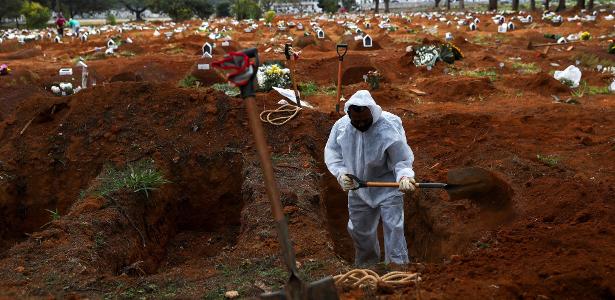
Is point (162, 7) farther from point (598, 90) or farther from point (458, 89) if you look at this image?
point (598, 90)

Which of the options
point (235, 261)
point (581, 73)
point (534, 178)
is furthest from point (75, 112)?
point (581, 73)

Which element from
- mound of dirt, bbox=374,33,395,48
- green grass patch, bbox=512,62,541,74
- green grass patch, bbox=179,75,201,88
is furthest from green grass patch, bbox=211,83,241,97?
mound of dirt, bbox=374,33,395,48

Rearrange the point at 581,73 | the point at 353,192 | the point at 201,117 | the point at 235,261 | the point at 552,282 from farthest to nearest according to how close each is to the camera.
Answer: the point at 581,73 → the point at 201,117 → the point at 353,192 → the point at 235,261 → the point at 552,282

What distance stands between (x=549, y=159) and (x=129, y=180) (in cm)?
472

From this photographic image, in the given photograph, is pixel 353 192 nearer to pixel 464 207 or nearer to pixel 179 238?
pixel 464 207

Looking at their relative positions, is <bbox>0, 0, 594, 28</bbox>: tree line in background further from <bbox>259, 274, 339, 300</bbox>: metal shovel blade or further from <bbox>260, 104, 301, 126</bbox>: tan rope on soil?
<bbox>259, 274, 339, 300</bbox>: metal shovel blade

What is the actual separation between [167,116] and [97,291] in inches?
163

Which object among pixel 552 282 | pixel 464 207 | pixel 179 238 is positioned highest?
pixel 552 282

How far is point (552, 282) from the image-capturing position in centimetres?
344

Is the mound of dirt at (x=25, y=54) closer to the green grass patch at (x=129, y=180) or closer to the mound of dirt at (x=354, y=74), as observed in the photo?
the mound of dirt at (x=354, y=74)

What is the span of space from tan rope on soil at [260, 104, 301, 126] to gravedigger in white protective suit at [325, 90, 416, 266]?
117 inches

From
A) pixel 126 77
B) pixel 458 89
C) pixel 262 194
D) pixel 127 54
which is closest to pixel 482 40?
pixel 458 89

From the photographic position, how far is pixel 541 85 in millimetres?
11719

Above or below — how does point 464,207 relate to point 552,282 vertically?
below
